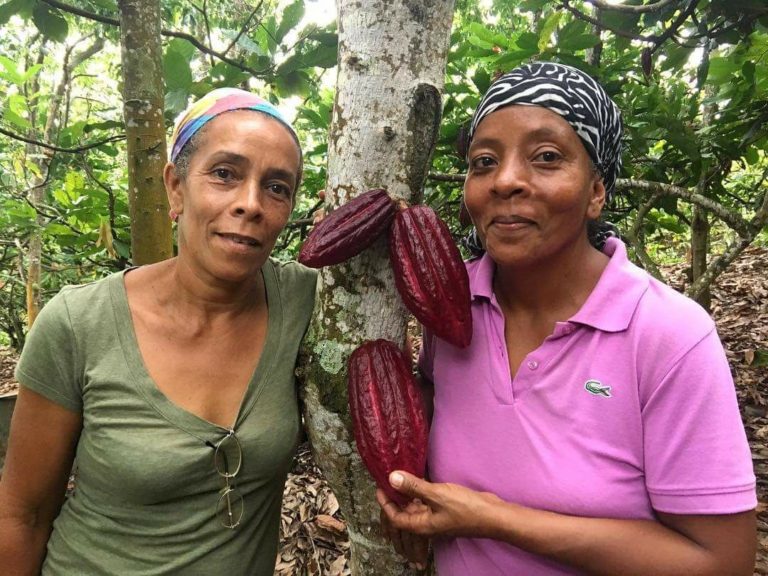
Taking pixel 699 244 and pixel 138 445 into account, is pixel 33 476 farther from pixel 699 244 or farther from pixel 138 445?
pixel 699 244

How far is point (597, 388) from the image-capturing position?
1.02 meters

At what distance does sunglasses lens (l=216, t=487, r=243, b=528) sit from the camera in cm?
133

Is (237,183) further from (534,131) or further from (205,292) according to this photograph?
(534,131)

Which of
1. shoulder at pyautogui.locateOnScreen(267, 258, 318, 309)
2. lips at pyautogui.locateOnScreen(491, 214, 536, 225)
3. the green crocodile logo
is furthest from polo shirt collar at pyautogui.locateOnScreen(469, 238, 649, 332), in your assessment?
shoulder at pyautogui.locateOnScreen(267, 258, 318, 309)

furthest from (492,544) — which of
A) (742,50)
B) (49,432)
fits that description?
(742,50)

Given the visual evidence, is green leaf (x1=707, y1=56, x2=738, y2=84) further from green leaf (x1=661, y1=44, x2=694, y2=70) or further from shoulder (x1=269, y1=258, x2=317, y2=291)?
shoulder (x1=269, y1=258, x2=317, y2=291)

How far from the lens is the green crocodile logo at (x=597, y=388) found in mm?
1012

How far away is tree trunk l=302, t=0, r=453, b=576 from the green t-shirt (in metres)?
0.12

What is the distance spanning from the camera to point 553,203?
1052mm

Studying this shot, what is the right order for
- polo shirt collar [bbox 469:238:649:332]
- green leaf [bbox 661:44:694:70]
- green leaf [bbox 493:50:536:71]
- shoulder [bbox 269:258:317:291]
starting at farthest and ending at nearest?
green leaf [bbox 661:44:694:70]
green leaf [bbox 493:50:536:71]
shoulder [bbox 269:258:317:291]
polo shirt collar [bbox 469:238:649:332]

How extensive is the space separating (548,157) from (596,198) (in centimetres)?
16

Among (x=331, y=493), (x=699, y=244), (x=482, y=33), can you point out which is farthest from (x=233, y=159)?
(x=699, y=244)

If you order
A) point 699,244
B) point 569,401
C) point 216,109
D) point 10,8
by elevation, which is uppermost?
point 10,8

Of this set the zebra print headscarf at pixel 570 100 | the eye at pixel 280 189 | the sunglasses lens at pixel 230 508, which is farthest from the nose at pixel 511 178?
the sunglasses lens at pixel 230 508
